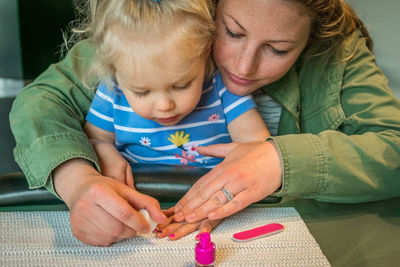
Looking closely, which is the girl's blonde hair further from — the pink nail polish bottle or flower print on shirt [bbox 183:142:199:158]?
the pink nail polish bottle

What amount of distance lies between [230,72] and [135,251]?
55cm

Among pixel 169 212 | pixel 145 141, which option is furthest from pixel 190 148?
pixel 169 212

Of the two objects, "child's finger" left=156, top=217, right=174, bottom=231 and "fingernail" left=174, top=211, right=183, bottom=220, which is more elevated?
"fingernail" left=174, top=211, right=183, bottom=220

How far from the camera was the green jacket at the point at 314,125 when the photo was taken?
105 centimetres

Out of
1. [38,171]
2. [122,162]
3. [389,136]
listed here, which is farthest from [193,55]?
[389,136]

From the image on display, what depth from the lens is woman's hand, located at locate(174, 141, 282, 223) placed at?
0.95 m

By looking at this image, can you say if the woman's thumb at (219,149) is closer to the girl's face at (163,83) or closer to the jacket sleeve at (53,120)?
the girl's face at (163,83)

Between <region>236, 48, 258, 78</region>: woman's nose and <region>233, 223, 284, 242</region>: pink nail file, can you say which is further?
<region>236, 48, 258, 78</region>: woman's nose

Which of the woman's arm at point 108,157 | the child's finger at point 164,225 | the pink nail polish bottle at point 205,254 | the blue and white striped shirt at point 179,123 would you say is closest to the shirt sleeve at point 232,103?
the blue and white striped shirt at point 179,123

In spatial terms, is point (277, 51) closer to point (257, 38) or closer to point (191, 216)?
point (257, 38)

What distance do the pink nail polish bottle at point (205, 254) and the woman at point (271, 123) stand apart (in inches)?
5.3

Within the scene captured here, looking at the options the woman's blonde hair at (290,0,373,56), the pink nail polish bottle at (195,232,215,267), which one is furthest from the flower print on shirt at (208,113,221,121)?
the pink nail polish bottle at (195,232,215,267)

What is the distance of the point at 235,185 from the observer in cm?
97

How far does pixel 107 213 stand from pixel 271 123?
737 mm
